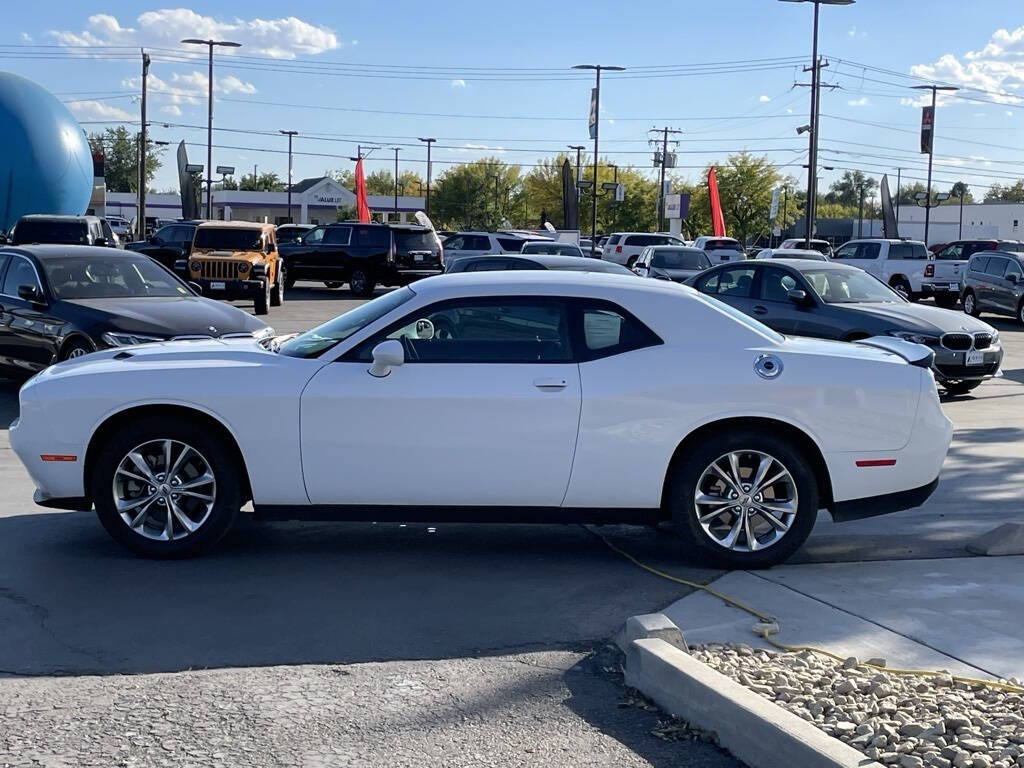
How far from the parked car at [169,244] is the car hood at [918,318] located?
70.0 ft

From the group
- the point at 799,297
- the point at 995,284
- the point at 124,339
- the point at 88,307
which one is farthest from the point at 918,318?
the point at 995,284

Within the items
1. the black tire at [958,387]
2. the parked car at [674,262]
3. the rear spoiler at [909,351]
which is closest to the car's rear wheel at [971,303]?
the parked car at [674,262]

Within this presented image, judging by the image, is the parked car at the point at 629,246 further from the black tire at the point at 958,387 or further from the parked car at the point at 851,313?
the black tire at the point at 958,387

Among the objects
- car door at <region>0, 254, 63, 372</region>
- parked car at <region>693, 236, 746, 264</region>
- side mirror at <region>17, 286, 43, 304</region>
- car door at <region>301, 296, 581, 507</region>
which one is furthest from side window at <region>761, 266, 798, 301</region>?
parked car at <region>693, 236, 746, 264</region>

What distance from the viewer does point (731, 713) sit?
4.18m

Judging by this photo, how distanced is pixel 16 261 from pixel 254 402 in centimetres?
785

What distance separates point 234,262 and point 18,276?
11921mm

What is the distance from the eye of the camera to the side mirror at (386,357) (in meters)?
6.27

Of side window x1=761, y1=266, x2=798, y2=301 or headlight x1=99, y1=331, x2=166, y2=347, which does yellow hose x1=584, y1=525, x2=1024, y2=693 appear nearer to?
headlight x1=99, y1=331, x2=166, y2=347

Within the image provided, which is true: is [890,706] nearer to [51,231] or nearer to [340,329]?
[340,329]

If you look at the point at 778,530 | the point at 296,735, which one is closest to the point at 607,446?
the point at 778,530

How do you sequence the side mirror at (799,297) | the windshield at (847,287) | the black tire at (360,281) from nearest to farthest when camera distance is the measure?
the side mirror at (799,297)
the windshield at (847,287)
the black tire at (360,281)

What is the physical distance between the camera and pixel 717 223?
5362cm

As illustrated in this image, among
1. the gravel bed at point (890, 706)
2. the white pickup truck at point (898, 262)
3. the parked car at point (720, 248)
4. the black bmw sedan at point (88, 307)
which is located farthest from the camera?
the parked car at point (720, 248)
